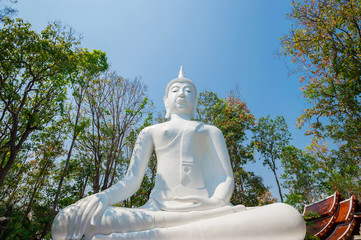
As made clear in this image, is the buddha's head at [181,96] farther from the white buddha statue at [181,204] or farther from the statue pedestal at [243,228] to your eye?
the statue pedestal at [243,228]

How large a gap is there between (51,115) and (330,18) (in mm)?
9831

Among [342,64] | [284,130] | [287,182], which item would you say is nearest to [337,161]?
[284,130]

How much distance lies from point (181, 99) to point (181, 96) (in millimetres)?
60

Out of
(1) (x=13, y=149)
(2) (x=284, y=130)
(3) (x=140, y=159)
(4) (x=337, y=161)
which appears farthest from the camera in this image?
(2) (x=284, y=130)

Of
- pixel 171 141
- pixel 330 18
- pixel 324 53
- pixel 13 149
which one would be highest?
pixel 330 18

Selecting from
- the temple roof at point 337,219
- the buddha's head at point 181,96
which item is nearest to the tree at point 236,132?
the temple roof at point 337,219

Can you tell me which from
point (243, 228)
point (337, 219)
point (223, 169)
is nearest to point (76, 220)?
point (243, 228)

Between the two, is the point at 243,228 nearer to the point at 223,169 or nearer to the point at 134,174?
the point at 223,169

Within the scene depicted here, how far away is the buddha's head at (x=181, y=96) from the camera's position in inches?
186

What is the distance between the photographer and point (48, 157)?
10.7m

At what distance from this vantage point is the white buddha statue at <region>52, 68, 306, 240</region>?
9.21ft

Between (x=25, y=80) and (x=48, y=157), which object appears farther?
(x=48, y=157)

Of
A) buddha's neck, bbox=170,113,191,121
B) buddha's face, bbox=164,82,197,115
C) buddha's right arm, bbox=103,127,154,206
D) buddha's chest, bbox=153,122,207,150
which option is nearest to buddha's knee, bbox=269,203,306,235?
buddha's chest, bbox=153,122,207,150

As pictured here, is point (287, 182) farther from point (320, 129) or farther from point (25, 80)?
point (25, 80)
